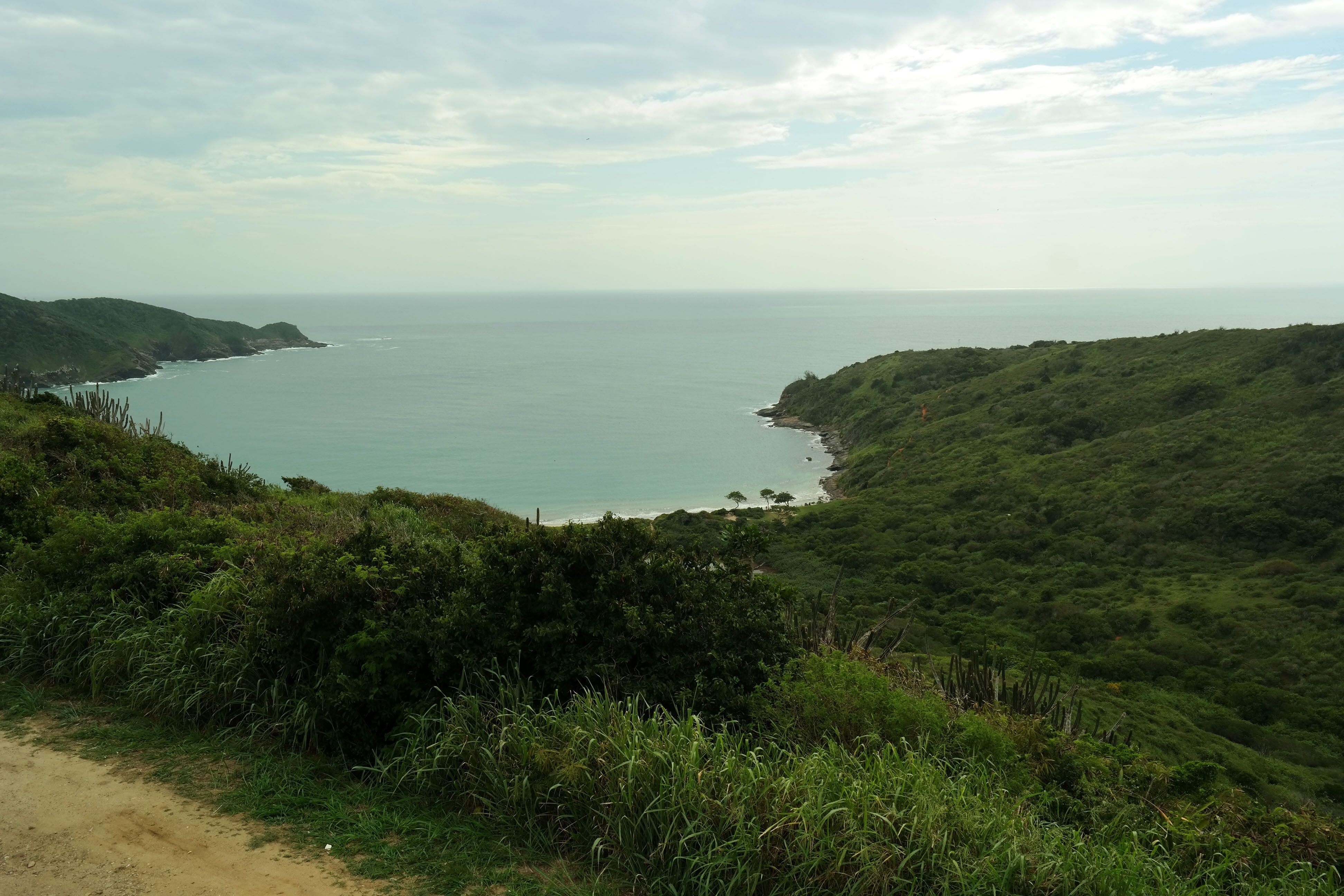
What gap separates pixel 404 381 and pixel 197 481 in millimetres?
112382

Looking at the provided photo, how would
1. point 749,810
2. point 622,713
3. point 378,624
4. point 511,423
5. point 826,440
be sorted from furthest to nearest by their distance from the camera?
point 511,423, point 826,440, point 378,624, point 622,713, point 749,810

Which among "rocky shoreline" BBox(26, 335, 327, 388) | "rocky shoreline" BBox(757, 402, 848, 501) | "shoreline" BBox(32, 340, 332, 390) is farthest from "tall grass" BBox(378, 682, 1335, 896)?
"rocky shoreline" BBox(26, 335, 327, 388)

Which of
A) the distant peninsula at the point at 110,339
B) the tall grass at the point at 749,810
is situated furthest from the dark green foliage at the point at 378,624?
the distant peninsula at the point at 110,339

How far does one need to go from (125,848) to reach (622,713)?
2966mm

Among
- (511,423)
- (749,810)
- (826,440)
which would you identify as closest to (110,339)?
(511,423)

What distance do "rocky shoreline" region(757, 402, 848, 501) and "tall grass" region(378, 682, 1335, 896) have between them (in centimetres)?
5492

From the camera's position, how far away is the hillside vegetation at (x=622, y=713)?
495cm

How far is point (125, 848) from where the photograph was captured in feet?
16.9

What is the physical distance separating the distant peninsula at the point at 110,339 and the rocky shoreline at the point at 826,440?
231 feet

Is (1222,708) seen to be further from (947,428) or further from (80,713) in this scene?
(947,428)

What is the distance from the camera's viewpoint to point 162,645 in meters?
7.42

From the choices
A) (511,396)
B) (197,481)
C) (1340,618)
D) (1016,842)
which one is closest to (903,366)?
(511,396)

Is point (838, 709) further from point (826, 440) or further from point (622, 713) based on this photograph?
point (826, 440)

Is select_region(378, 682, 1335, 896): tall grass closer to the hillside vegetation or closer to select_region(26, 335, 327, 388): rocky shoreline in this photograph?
the hillside vegetation
